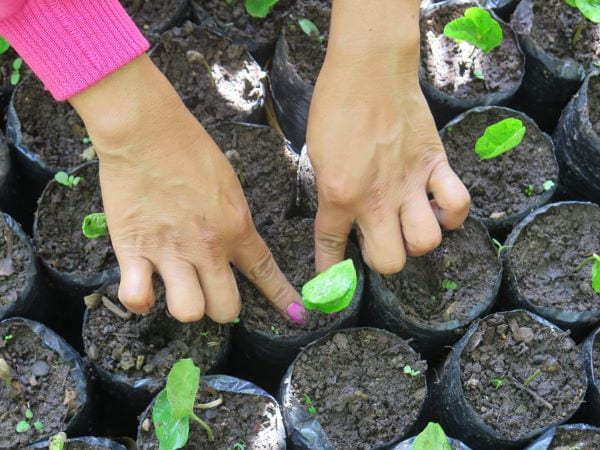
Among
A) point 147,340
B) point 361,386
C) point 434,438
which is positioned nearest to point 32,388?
point 147,340

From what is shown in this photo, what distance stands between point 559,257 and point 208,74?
0.86 meters

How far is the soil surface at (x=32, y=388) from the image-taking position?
1.24 m

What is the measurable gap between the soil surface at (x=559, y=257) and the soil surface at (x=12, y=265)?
37.5 inches

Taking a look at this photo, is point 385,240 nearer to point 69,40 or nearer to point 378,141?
point 378,141

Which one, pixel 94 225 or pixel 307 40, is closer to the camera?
pixel 94 225

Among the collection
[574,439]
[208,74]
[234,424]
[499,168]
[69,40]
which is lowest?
[574,439]

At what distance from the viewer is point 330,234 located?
4.05 ft

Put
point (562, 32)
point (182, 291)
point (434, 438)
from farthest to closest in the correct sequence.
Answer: point (562, 32)
point (182, 291)
point (434, 438)

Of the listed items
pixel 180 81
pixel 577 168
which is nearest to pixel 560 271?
pixel 577 168

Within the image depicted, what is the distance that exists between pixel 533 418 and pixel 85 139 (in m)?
1.09

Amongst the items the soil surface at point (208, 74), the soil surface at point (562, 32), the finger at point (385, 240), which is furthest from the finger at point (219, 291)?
the soil surface at point (562, 32)

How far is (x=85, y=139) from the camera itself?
161cm

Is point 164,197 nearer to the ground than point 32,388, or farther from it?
farther from it

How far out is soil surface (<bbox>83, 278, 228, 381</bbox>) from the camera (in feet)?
4.24
